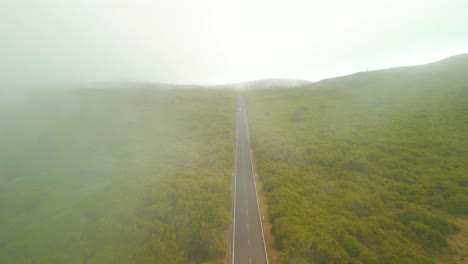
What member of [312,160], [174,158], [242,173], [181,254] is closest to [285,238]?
[181,254]

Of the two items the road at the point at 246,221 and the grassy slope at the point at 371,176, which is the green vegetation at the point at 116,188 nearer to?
the road at the point at 246,221

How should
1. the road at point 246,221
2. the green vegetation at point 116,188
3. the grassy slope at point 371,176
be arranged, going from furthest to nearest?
the green vegetation at point 116,188, the grassy slope at point 371,176, the road at point 246,221

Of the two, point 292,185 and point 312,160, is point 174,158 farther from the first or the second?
point 312,160

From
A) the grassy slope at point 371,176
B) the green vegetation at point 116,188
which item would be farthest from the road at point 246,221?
the grassy slope at point 371,176

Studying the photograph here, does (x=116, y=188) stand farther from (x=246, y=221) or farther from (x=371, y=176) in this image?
(x=371, y=176)

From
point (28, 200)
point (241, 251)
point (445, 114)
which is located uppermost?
point (445, 114)

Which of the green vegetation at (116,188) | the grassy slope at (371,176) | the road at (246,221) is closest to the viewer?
the road at (246,221)
